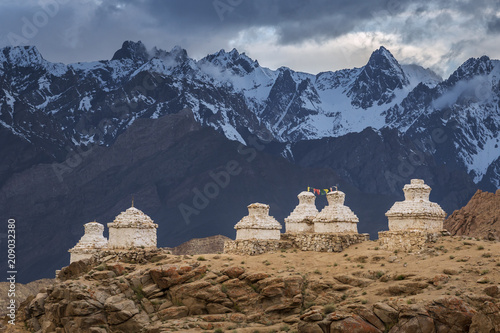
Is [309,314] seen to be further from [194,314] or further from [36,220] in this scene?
[36,220]

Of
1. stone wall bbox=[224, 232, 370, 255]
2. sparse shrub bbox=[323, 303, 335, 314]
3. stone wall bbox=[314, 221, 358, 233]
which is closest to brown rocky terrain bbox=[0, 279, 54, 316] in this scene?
stone wall bbox=[224, 232, 370, 255]

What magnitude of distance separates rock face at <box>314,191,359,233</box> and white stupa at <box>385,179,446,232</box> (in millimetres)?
4599

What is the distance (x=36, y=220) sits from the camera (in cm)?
14088

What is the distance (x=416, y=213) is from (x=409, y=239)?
1956mm

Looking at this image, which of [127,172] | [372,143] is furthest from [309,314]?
[372,143]

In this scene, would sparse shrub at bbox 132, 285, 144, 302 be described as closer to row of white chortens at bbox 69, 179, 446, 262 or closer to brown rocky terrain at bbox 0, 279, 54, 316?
row of white chortens at bbox 69, 179, 446, 262

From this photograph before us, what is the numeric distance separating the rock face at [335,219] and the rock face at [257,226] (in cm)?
359

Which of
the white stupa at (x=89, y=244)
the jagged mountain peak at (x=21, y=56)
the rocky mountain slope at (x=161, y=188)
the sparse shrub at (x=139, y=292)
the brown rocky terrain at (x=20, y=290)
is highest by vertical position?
the jagged mountain peak at (x=21, y=56)

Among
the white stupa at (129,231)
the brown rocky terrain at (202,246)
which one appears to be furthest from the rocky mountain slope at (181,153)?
the white stupa at (129,231)

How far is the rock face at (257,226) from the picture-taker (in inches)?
2544

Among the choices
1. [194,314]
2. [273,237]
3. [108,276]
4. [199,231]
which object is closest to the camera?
[194,314]

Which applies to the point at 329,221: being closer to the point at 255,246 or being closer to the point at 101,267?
the point at 255,246

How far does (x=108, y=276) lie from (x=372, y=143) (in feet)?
380

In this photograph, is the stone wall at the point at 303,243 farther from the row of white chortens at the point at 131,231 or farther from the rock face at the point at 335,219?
the row of white chortens at the point at 131,231
